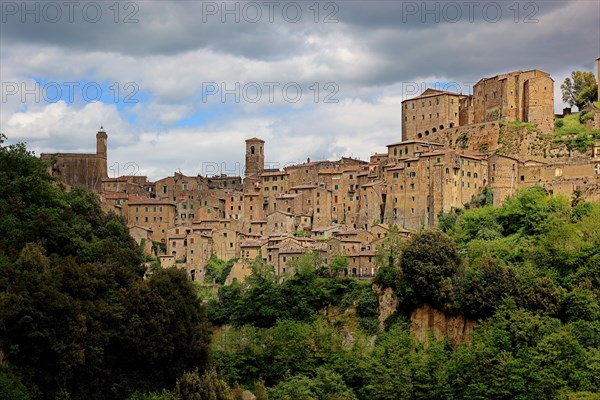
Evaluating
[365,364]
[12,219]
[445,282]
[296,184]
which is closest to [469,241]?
[445,282]

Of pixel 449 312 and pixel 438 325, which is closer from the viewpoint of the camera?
pixel 449 312

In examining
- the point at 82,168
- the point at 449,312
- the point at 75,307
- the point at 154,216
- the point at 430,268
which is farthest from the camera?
the point at 82,168

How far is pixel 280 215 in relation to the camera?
8125 centimetres

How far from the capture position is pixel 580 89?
89125mm

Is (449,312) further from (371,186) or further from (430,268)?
(371,186)

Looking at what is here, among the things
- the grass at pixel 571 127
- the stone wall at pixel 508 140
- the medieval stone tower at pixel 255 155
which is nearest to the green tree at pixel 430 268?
the stone wall at pixel 508 140

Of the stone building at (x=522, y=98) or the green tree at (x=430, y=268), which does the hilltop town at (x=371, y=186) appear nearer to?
the stone building at (x=522, y=98)

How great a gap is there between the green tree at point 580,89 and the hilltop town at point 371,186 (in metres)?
3.43

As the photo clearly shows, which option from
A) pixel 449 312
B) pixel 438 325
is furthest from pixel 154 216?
pixel 449 312

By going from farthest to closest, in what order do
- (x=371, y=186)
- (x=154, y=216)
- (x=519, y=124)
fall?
(x=154, y=216)
(x=519, y=124)
(x=371, y=186)

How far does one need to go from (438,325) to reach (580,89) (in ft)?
114

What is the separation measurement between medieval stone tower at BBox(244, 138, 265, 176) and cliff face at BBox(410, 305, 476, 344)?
36196 mm

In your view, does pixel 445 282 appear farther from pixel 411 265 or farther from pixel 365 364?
pixel 365 364

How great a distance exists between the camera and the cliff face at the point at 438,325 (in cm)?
6102
